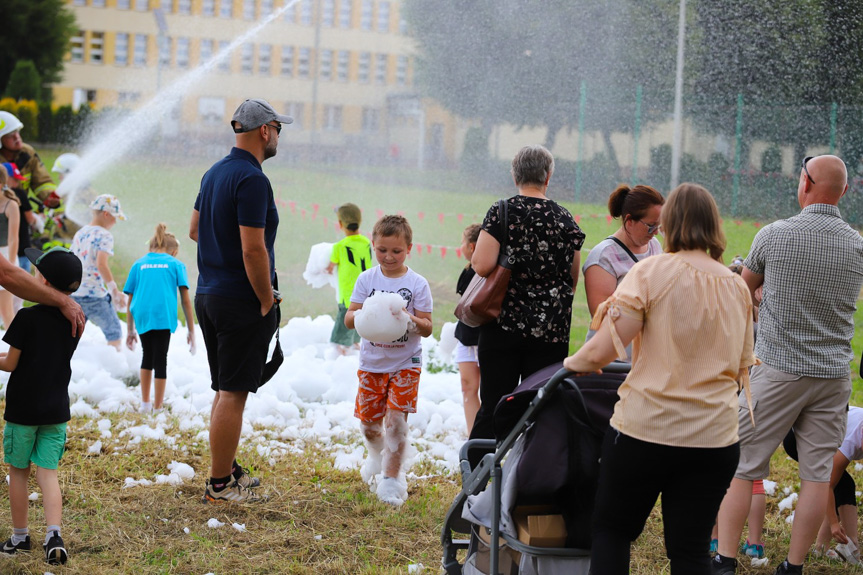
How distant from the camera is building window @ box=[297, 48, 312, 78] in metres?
13.6

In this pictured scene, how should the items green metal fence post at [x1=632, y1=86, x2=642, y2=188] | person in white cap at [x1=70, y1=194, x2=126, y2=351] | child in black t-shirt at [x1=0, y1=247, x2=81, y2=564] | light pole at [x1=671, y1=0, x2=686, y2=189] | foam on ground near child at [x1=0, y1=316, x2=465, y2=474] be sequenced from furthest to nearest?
green metal fence post at [x1=632, y1=86, x2=642, y2=188], light pole at [x1=671, y1=0, x2=686, y2=189], person in white cap at [x1=70, y1=194, x2=126, y2=351], foam on ground near child at [x1=0, y1=316, x2=465, y2=474], child in black t-shirt at [x1=0, y1=247, x2=81, y2=564]

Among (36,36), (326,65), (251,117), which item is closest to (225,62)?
(326,65)

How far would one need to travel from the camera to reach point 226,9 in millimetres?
15227

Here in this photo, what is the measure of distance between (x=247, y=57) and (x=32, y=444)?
1070 centimetres

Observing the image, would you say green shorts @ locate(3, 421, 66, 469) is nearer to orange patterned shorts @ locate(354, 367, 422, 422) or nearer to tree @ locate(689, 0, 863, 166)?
orange patterned shorts @ locate(354, 367, 422, 422)

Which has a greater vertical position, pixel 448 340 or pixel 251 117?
pixel 251 117

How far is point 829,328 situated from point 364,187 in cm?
1087

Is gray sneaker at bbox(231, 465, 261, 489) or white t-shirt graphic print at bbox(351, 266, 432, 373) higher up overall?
white t-shirt graphic print at bbox(351, 266, 432, 373)

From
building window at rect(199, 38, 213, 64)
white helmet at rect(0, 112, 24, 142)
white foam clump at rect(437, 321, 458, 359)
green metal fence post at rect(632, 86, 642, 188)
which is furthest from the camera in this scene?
green metal fence post at rect(632, 86, 642, 188)

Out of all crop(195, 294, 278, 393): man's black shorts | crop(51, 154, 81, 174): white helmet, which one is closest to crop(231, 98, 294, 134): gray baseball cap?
crop(195, 294, 278, 393): man's black shorts

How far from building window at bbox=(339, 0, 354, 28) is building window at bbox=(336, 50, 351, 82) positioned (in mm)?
506

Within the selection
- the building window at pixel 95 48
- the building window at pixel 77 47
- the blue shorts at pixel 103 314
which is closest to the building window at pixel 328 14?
the blue shorts at pixel 103 314

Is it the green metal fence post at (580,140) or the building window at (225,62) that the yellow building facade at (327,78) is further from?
the green metal fence post at (580,140)

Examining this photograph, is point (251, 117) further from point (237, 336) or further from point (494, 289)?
point (494, 289)
